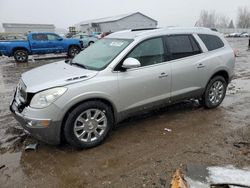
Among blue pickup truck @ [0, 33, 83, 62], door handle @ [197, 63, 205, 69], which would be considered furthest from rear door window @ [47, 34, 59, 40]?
door handle @ [197, 63, 205, 69]

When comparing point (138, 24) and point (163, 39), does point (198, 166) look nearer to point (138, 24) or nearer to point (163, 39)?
point (163, 39)

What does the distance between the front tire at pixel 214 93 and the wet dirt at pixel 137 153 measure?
0.32 meters

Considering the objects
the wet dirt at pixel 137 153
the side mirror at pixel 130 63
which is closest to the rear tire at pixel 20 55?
the wet dirt at pixel 137 153

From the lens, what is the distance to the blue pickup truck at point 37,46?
16062mm

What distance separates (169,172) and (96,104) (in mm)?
1460

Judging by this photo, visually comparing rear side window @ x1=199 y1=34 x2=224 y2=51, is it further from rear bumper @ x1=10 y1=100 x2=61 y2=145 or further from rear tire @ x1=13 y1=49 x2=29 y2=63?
rear tire @ x1=13 y1=49 x2=29 y2=63

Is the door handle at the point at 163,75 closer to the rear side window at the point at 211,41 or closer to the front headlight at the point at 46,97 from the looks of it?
the rear side window at the point at 211,41

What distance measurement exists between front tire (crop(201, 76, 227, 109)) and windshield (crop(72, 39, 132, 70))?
7.21ft

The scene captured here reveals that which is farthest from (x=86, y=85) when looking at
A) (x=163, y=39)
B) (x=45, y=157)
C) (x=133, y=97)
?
(x=163, y=39)

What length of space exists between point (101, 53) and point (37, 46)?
43.7 ft

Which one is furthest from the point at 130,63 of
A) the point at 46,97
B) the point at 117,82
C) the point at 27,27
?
the point at 27,27

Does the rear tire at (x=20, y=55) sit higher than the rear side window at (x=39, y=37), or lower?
lower

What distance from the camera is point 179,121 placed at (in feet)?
17.3

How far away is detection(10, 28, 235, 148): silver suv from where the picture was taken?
3797mm
